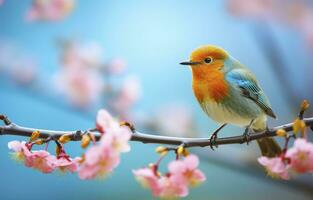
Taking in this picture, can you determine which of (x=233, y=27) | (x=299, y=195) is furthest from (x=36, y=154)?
(x=299, y=195)

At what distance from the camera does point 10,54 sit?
73.8 inches

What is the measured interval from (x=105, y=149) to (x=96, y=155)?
18mm

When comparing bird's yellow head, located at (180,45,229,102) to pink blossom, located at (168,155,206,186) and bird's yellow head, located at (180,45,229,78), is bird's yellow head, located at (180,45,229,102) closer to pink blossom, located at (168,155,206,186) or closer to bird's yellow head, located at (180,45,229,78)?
bird's yellow head, located at (180,45,229,78)

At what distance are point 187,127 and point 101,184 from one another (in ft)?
1.33

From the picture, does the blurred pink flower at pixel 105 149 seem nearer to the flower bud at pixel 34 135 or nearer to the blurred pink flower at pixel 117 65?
the flower bud at pixel 34 135

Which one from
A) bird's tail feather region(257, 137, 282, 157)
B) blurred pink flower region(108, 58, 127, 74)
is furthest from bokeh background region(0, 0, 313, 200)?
bird's tail feather region(257, 137, 282, 157)

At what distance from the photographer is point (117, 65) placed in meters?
1.87

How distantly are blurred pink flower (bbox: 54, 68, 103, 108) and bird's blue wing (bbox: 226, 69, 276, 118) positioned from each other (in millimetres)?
924

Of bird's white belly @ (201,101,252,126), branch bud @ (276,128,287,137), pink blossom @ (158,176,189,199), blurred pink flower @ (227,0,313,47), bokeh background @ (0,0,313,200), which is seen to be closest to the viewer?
branch bud @ (276,128,287,137)

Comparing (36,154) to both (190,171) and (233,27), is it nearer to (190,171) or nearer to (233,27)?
(190,171)

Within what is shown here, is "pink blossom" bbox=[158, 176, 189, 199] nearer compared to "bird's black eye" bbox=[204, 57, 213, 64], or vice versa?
"pink blossom" bbox=[158, 176, 189, 199]

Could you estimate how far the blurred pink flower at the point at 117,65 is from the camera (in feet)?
6.13

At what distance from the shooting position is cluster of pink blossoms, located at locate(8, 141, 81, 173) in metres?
0.85

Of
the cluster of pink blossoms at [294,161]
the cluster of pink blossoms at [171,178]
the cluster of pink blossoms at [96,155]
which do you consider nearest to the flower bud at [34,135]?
the cluster of pink blossoms at [96,155]
